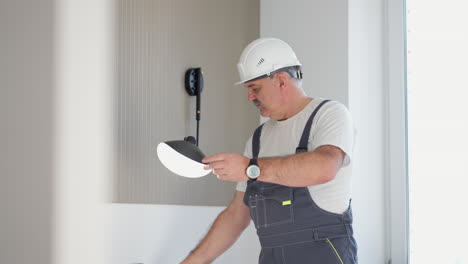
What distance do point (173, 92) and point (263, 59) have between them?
53cm

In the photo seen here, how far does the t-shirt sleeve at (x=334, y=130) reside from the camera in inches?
79.1

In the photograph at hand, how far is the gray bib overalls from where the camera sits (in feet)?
6.76

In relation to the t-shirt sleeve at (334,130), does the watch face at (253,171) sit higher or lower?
lower

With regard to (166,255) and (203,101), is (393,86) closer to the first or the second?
(203,101)

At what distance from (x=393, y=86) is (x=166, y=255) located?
1451 mm

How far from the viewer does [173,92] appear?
103 inches

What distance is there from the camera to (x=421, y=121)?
313 cm

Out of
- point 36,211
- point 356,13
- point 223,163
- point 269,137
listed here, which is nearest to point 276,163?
point 223,163

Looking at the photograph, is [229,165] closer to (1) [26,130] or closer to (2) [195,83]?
(1) [26,130]

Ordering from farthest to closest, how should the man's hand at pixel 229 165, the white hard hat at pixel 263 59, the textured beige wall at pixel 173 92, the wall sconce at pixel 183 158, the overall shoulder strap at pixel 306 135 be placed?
the textured beige wall at pixel 173 92
the white hard hat at pixel 263 59
the overall shoulder strap at pixel 306 135
the wall sconce at pixel 183 158
the man's hand at pixel 229 165

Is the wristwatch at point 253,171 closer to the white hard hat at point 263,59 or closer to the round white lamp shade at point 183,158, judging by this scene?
the round white lamp shade at point 183,158

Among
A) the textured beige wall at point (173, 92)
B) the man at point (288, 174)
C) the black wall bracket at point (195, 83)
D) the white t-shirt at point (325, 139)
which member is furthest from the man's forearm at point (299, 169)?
the black wall bracket at point (195, 83)

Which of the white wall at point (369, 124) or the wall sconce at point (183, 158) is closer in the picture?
the wall sconce at point (183, 158)

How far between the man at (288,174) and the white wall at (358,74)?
0.76 meters
